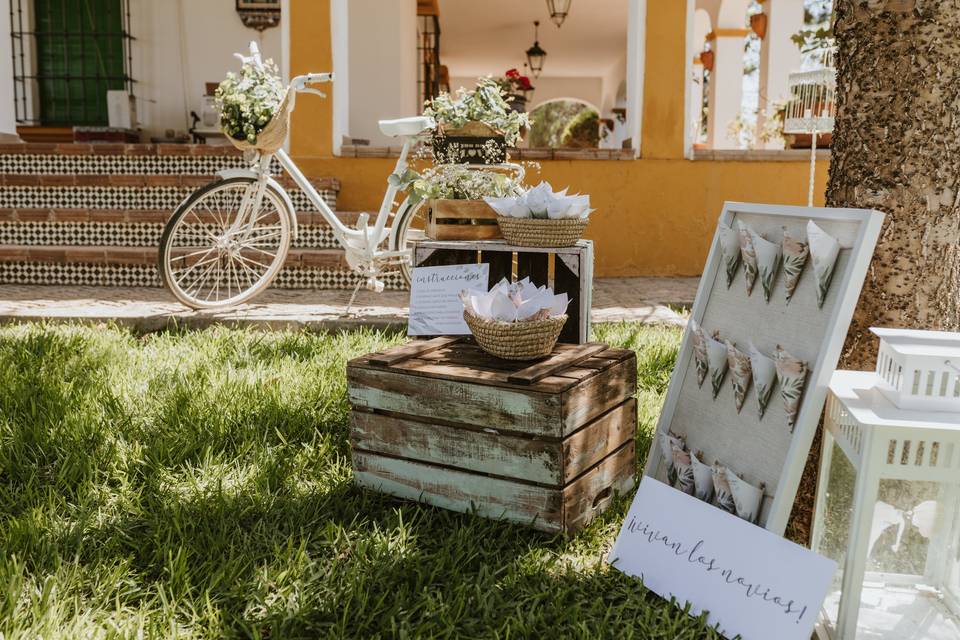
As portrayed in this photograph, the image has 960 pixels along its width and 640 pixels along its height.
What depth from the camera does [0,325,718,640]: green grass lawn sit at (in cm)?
143

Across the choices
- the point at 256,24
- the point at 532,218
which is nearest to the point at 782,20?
the point at 256,24

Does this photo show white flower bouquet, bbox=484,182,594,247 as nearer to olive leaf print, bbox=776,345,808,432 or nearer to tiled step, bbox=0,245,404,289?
olive leaf print, bbox=776,345,808,432

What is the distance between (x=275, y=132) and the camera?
356 cm

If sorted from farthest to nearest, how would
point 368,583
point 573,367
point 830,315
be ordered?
point 573,367 < point 368,583 < point 830,315

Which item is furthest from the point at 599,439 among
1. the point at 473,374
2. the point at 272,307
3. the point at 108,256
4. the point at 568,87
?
the point at 568,87

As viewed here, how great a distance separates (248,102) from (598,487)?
2.45m

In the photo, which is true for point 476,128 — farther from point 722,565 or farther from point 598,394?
point 722,565

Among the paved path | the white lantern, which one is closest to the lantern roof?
the white lantern

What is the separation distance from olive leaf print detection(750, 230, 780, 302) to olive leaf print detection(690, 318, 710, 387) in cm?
18

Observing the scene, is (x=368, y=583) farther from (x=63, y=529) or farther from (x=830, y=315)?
(x=830, y=315)

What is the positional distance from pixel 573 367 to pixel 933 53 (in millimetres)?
1002

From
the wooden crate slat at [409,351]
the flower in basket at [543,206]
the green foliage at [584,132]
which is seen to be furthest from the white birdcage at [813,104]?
the green foliage at [584,132]

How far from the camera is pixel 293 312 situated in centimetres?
394

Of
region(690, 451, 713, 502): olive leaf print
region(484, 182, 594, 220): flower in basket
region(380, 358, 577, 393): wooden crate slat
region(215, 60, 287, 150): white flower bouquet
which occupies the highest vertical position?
region(215, 60, 287, 150): white flower bouquet
